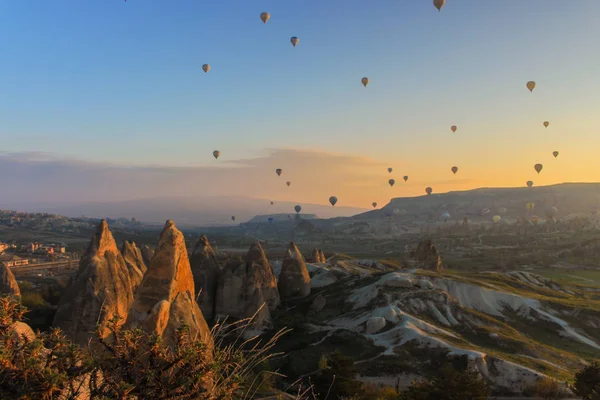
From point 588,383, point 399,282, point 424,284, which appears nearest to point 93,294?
point 399,282

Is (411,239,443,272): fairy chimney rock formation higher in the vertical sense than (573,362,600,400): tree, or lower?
higher

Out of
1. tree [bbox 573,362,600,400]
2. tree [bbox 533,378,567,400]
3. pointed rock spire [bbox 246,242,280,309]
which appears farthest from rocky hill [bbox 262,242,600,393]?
tree [bbox 573,362,600,400]

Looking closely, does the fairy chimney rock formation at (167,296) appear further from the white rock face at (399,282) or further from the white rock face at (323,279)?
the white rock face at (323,279)

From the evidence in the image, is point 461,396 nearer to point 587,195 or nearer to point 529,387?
point 529,387

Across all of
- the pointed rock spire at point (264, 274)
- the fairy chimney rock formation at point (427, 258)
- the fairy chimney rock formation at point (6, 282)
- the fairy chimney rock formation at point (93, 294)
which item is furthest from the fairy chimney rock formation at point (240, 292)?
the fairy chimney rock formation at point (427, 258)

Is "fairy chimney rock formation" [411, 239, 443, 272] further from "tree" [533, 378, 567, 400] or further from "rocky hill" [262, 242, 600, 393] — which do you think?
"tree" [533, 378, 567, 400]
